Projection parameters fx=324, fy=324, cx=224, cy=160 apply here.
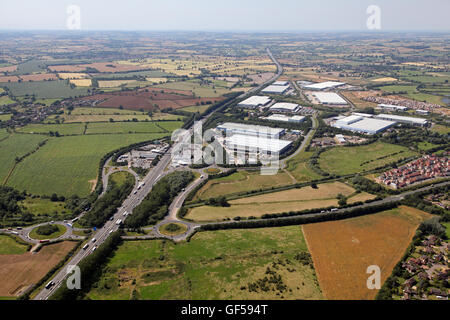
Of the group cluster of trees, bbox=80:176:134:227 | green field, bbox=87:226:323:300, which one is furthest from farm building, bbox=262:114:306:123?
green field, bbox=87:226:323:300

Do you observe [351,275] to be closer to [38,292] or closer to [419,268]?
[419,268]

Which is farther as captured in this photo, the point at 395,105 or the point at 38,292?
the point at 395,105

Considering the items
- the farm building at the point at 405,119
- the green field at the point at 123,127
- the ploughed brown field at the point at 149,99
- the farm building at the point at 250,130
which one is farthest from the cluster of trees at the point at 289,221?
the ploughed brown field at the point at 149,99

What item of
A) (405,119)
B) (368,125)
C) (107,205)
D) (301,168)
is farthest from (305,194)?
(405,119)

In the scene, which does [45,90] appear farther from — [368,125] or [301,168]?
[368,125]

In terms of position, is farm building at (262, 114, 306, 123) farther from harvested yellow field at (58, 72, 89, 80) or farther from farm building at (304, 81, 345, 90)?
harvested yellow field at (58, 72, 89, 80)

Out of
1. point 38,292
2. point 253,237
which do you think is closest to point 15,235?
point 38,292

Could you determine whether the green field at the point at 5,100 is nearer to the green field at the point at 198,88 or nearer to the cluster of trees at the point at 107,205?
the green field at the point at 198,88
